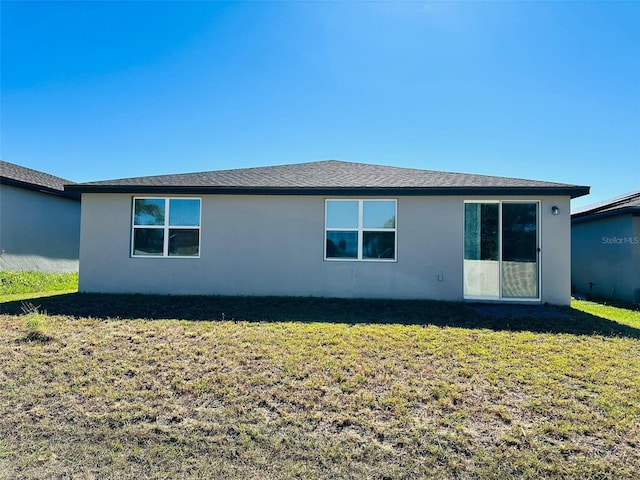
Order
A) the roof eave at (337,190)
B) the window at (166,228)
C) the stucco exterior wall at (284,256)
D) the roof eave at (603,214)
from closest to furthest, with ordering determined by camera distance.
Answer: the roof eave at (337,190) < the stucco exterior wall at (284,256) < the window at (166,228) < the roof eave at (603,214)

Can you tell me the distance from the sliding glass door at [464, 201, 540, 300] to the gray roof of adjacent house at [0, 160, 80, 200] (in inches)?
470

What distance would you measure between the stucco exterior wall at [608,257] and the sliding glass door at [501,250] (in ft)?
14.3

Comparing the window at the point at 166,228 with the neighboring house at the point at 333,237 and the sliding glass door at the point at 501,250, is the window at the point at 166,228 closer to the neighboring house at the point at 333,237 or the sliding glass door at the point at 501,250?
the neighboring house at the point at 333,237

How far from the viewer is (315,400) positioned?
343 cm

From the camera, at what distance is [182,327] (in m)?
5.68

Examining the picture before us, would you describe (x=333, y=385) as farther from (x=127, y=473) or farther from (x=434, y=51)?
(x=434, y=51)

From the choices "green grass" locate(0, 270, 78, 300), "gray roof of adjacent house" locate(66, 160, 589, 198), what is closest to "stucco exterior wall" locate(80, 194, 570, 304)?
"gray roof of adjacent house" locate(66, 160, 589, 198)

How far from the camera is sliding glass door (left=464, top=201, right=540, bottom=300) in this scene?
314 inches

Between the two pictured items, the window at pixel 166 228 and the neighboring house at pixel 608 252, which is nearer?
the window at pixel 166 228

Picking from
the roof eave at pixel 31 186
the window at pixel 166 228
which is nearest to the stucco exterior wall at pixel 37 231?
the roof eave at pixel 31 186

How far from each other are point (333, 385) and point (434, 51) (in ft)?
31.9

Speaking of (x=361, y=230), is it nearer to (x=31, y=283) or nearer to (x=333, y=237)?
(x=333, y=237)

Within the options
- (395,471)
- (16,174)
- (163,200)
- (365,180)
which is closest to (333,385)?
(395,471)

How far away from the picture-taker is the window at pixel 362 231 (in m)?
8.27
